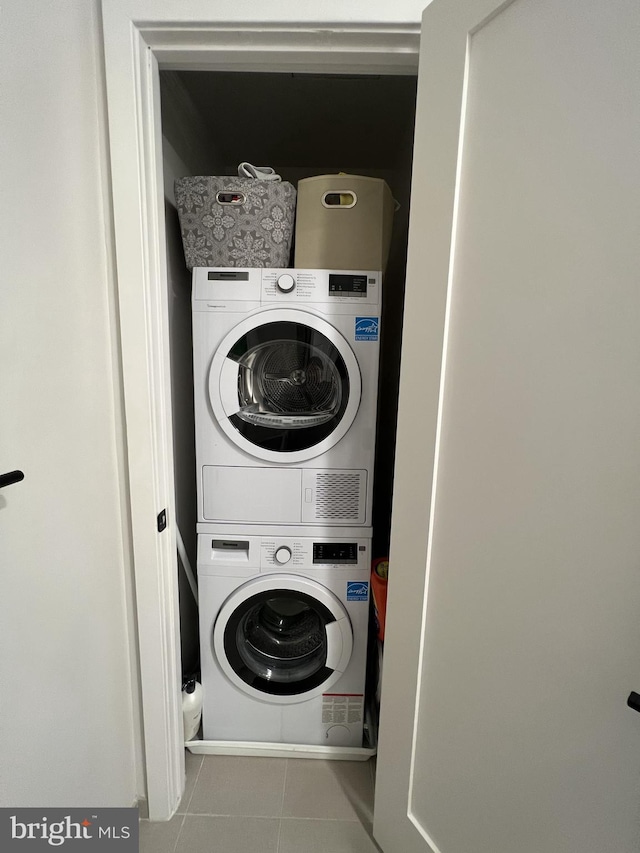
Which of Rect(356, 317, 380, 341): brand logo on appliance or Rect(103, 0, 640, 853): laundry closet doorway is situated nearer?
Rect(103, 0, 640, 853): laundry closet doorway

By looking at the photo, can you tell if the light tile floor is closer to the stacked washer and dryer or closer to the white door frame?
the stacked washer and dryer

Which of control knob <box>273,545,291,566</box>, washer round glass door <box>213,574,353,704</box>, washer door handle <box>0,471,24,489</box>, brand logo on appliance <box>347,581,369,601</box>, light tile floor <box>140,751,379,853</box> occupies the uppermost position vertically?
washer door handle <box>0,471,24,489</box>

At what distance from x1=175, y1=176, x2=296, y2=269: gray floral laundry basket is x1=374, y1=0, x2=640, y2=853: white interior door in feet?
1.58

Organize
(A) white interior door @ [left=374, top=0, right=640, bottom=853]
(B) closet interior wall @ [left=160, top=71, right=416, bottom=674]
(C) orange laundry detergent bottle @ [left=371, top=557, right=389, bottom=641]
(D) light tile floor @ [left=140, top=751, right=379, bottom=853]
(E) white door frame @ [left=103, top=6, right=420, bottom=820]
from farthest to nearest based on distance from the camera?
1. (B) closet interior wall @ [left=160, top=71, right=416, bottom=674]
2. (C) orange laundry detergent bottle @ [left=371, top=557, right=389, bottom=641]
3. (D) light tile floor @ [left=140, top=751, right=379, bottom=853]
4. (E) white door frame @ [left=103, top=6, right=420, bottom=820]
5. (A) white interior door @ [left=374, top=0, right=640, bottom=853]

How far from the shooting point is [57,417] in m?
0.80

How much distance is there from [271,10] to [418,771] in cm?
181

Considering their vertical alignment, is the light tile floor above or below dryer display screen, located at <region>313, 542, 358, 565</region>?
below

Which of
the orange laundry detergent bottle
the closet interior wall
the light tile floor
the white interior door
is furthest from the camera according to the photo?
the closet interior wall

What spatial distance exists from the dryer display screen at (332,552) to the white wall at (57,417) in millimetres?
594

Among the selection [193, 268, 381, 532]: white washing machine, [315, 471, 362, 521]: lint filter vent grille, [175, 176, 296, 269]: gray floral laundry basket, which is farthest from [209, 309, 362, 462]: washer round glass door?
[175, 176, 296, 269]: gray floral laundry basket

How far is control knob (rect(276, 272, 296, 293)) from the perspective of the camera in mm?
1138

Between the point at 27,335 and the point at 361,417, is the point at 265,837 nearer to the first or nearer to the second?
the point at 361,417

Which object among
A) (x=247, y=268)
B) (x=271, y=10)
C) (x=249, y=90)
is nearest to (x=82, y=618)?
(x=247, y=268)

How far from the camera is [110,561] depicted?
3.31ft
